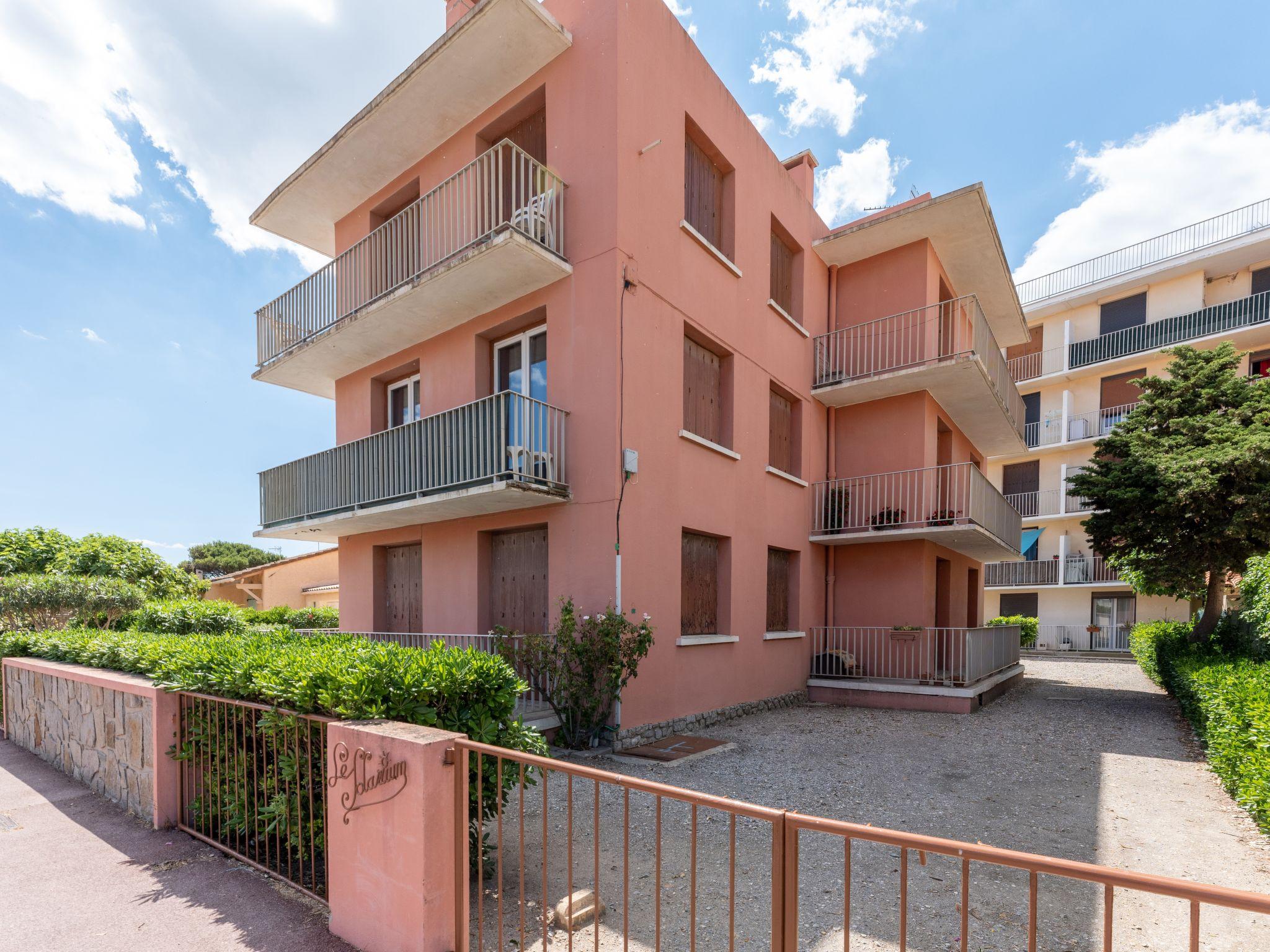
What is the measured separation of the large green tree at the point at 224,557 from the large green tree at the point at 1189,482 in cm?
5208

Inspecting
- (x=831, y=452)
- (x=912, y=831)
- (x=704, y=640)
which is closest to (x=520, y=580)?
(x=704, y=640)

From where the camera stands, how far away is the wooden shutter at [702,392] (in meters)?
10.2

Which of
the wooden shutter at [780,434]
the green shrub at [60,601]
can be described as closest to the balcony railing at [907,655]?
the wooden shutter at [780,434]

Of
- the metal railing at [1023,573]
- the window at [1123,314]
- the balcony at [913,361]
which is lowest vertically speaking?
the metal railing at [1023,573]

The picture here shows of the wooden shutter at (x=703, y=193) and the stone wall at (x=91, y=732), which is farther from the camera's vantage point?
the wooden shutter at (x=703, y=193)

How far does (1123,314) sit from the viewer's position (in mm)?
27062

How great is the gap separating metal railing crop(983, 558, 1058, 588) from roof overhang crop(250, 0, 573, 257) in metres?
26.4

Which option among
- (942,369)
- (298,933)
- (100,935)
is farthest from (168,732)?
(942,369)

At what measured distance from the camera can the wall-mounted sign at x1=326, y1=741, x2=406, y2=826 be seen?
334cm

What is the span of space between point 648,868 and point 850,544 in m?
10.1

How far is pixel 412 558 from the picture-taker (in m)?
11.7

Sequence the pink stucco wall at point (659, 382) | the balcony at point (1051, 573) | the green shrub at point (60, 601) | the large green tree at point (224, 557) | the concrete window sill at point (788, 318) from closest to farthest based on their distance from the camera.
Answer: the pink stucco wall at point (659, 382), the green shrub at point (60, 601), the concrete window sill at point (788, 318), the balcony at point (1051, 573), the large green tree at point (224, 557)

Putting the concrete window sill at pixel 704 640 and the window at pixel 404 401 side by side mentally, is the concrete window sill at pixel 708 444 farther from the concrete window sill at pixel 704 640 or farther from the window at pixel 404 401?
the window at pixel 404 401

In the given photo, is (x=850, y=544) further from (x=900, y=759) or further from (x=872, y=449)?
(x=900, y=759)
